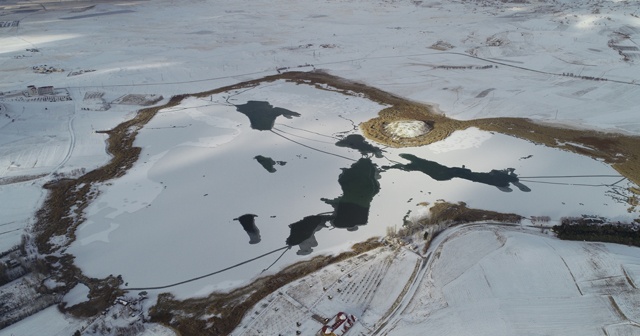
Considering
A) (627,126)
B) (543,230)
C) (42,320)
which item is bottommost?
(42,320)

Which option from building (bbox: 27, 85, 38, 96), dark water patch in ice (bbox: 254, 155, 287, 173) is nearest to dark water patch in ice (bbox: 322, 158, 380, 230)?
dark water patch in ice (bbox: 254, 155, 287, 173)

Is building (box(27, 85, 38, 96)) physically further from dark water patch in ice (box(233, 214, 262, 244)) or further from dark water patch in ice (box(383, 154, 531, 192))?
dark water patch in ice (box(383, 154, 531, 192))

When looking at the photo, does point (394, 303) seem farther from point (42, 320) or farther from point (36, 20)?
point (36, 20)

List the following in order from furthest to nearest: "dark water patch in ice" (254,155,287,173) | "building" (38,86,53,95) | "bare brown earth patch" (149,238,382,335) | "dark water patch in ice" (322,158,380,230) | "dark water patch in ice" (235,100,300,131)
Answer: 1. "building" (38,86,53,95)
2. "dark water patch in ice" (235,100,300,131)
3. "dark water patch in ice" (254,155,287,173)
4. "dark water patch in ice" (322,158,380,230)
5. "bare brown earth patch" (149,238,382,335)

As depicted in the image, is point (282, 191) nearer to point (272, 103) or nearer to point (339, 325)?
point (339, 325)

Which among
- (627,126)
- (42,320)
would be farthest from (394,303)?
(627,126)

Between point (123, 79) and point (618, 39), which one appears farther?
point (618, 39)
